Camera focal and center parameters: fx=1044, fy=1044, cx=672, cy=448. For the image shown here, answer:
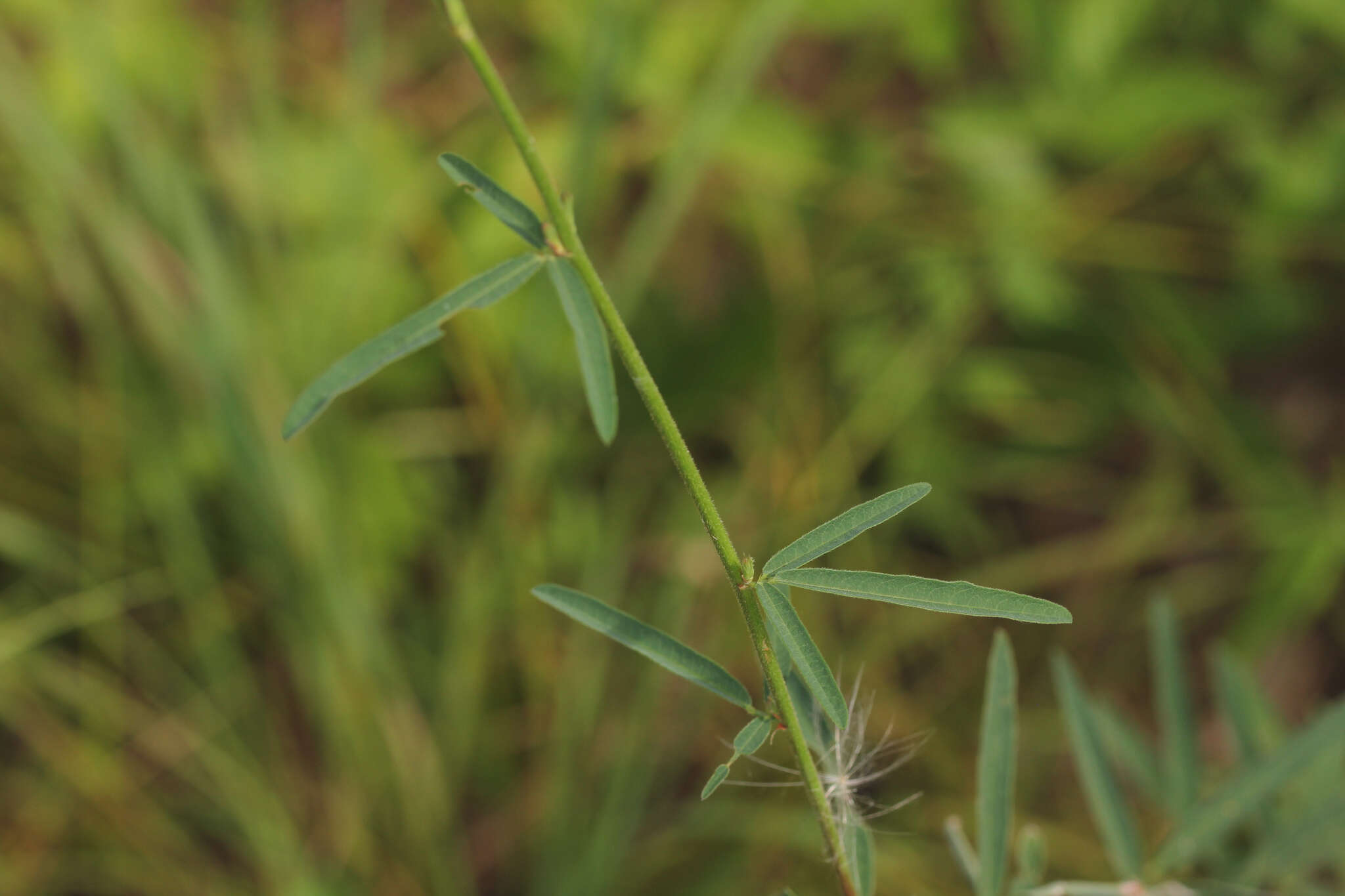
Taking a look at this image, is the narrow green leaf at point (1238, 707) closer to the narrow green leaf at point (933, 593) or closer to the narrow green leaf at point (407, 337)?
the narrow green leaf at point (933, 593)

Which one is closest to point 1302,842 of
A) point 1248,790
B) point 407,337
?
point 1248,790

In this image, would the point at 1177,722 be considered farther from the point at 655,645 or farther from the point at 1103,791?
the point at 655,645

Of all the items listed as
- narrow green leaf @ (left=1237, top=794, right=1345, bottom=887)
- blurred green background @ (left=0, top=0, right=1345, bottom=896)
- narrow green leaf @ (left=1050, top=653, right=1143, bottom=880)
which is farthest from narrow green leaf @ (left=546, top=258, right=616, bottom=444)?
blurred green background @ (left=0, top=0, right=1345, bottom=896)

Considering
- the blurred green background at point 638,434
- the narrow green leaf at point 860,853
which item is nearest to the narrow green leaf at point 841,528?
the narrow green leaf at point 860,853

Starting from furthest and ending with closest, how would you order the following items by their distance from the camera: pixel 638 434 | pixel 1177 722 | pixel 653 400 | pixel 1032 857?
pixel 638 434 → pixel 1177 722 → pixel 1032 857 → pixel 653 400

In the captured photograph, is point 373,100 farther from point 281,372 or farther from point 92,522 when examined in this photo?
point 92,522

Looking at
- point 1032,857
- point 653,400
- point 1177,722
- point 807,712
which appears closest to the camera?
point 653,400

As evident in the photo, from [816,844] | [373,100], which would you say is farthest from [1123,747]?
[373,100]
